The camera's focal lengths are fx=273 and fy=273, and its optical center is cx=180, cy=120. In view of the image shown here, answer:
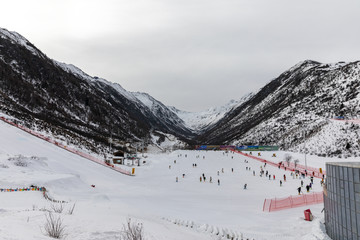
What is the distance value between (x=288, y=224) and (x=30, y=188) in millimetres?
19357

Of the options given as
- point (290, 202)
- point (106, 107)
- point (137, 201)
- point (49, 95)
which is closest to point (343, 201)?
point (290, 202)

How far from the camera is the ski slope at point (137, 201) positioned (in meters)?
10.5

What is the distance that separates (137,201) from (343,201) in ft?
57.0

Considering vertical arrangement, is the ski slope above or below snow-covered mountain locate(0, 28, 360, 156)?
below

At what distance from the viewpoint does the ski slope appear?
10.5m

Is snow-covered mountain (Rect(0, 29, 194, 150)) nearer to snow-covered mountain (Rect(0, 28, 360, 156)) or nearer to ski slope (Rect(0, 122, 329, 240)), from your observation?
snow-covered mountain (Rect(0, 28, 360, 156))

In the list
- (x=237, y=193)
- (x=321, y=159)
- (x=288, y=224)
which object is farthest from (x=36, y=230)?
(x=321, y=159)

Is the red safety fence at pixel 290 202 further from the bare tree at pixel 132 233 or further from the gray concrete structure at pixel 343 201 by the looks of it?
the bare tree at pixel 132 233

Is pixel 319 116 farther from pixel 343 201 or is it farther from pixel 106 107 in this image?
pixel 106 107

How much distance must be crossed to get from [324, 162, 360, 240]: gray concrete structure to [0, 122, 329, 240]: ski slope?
1.23 m

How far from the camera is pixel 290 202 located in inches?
1008

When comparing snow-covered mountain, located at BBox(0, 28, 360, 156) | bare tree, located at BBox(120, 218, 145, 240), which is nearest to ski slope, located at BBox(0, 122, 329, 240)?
bare tree, located at BBox(120, 218, 145, 240)

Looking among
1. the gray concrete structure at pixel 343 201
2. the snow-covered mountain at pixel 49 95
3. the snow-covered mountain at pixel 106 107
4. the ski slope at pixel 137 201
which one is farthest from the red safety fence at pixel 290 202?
the snow-covered mountain at pixel 49 95

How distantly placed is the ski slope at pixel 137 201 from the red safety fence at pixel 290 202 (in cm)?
90
